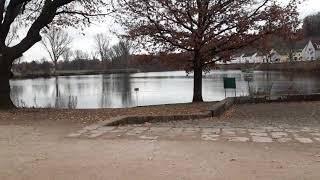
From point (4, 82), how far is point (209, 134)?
1046cm

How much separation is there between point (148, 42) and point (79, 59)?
372 feet

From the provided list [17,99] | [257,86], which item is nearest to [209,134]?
[17,99]

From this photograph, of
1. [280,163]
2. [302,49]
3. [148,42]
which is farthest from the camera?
[302,49]

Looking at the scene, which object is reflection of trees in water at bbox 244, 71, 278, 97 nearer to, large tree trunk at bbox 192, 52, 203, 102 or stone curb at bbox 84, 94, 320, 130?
stone curb at bbox 84, 94, 320, 130

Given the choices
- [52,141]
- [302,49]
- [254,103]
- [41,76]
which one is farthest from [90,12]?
[302,49]

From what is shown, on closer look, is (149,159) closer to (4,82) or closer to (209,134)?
(209,134)

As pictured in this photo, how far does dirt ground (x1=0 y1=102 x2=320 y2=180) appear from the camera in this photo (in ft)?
19.4

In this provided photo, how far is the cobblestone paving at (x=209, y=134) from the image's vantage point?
841cm

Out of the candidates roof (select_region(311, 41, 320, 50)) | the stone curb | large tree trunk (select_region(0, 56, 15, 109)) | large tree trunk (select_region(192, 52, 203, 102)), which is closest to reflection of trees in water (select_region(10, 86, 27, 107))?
large tree trunk (select_region(0, 56, 15, 109))

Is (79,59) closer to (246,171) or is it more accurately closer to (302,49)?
(302,49)

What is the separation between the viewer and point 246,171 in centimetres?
602

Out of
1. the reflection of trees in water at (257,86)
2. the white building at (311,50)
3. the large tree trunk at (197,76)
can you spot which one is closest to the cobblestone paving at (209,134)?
the large tree trunk at (197,76)

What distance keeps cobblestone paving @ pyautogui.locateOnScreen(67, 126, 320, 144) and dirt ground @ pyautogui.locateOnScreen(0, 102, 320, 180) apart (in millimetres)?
373

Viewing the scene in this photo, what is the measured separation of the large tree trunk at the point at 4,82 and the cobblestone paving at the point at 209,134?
25.7 feet
